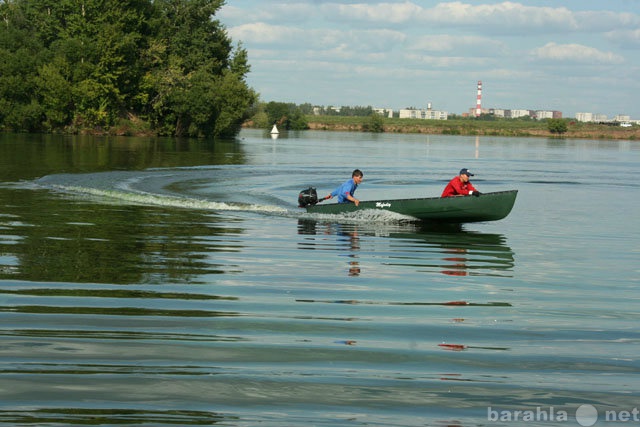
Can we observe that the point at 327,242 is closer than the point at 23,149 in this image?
Yes

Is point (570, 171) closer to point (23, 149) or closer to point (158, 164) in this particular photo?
point (158, 164)

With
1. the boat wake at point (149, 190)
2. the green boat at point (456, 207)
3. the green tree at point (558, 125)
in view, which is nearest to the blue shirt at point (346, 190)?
the green boat at point (456, 207)

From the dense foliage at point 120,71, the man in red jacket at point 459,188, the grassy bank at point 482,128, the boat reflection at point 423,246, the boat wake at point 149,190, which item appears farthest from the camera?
the grassy bank at point 482,128

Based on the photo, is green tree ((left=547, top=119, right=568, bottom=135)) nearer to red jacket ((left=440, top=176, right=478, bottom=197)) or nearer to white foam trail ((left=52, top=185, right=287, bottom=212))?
white foam trail ((left=52, top=185, right=287, bottom=212))

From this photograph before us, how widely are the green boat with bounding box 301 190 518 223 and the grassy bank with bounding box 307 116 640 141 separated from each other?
134106 mm

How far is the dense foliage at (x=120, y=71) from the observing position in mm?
79875

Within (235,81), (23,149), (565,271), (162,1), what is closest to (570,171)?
(23,149)

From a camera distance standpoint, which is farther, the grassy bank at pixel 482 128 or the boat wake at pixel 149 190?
the grassy bank at pixel 482 128

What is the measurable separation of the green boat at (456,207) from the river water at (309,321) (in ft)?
1.26

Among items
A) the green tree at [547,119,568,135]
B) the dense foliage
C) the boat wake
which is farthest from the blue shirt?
the green tree at [547,119,568,135]

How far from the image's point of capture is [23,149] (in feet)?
169

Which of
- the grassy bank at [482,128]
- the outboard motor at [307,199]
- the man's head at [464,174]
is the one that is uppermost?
the grassy bank at [482,128]

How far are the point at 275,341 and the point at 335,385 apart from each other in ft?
4.81

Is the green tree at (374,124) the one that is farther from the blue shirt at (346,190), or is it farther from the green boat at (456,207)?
the green boat at (456,207)
